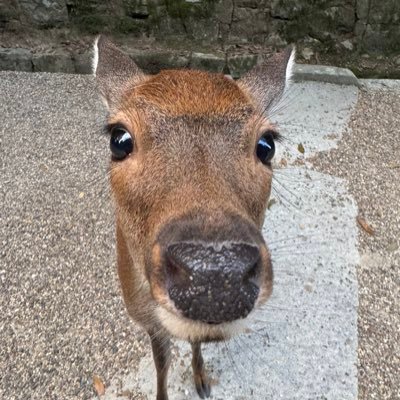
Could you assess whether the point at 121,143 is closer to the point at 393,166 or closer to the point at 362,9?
the point at 393,166

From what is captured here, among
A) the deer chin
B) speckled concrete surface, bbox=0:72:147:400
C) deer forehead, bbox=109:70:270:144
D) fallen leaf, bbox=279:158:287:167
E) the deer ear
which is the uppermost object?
deer forehead, bbox=109:70:270:144

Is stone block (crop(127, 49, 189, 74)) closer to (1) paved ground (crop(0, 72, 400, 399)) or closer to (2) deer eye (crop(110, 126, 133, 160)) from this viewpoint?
(1) paved ground (crop(0, 72, 400, 399))

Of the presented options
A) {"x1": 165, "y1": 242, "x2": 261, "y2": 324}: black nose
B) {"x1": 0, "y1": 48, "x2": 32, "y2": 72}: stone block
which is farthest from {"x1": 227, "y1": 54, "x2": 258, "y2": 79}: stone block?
{"x1": 165, "y1": 242, "x2": 261, "y2": 324}: black nose

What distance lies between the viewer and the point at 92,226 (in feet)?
14.1

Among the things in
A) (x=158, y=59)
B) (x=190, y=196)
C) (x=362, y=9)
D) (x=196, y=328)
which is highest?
(x=190, y=196)

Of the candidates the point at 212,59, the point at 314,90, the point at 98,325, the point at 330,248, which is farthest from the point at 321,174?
the point at 98,325

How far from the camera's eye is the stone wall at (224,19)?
6164 mm

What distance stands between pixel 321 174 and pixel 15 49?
4314 millimetres

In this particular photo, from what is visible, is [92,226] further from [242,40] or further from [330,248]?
[242,40]

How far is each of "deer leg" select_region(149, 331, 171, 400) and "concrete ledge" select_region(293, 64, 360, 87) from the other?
4.42m

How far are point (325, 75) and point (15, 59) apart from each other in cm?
407

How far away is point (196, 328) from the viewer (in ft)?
5.15

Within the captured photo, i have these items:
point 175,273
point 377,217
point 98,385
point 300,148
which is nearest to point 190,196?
point 175,273

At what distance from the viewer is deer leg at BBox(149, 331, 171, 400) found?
8.49 feet
